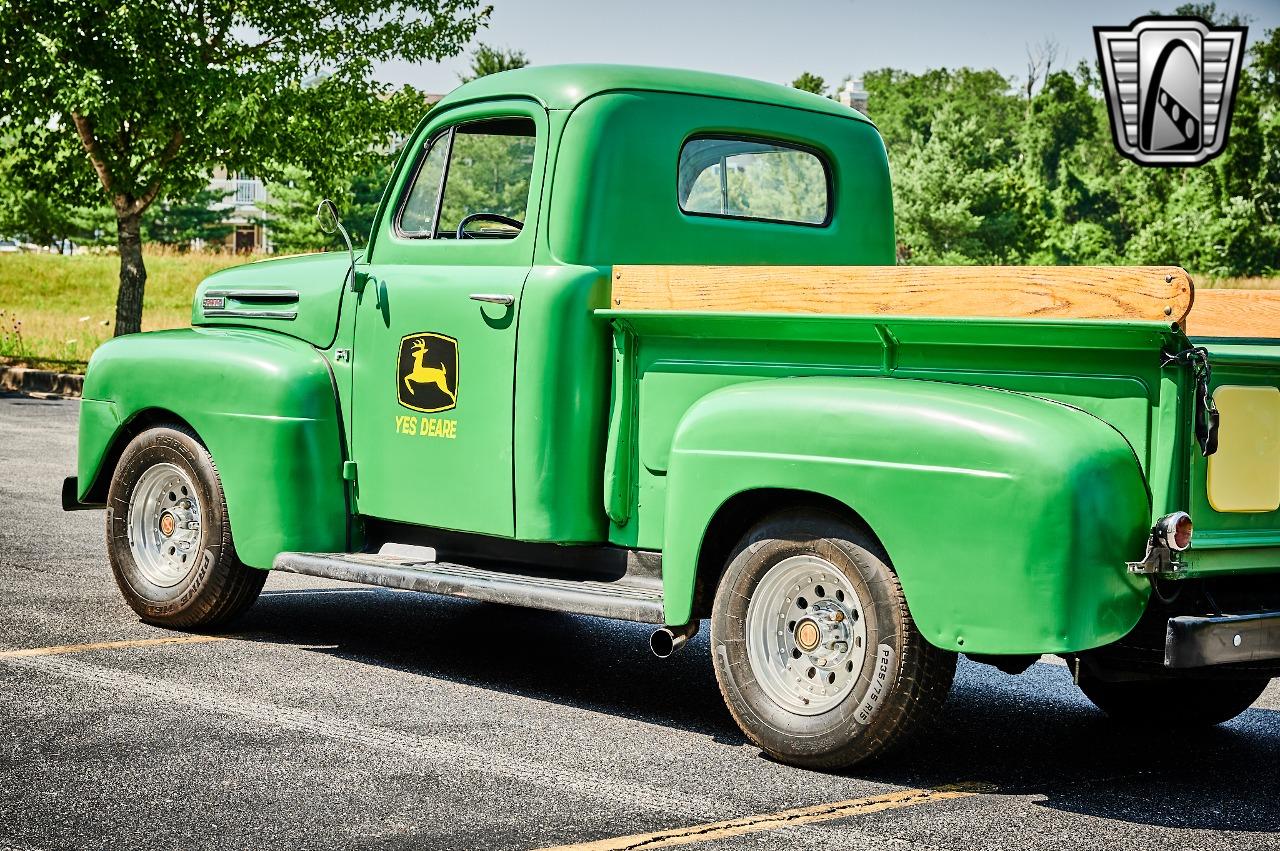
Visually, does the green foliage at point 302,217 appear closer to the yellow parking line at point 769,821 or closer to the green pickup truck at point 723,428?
the green pickup truck at point 723,428

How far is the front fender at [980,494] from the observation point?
4344 mm

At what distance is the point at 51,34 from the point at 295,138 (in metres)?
3.29

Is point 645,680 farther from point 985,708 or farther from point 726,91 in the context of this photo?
point 726,91

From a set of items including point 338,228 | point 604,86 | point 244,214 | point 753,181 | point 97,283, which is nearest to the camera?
point 604,86

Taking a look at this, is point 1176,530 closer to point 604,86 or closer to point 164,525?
point 604,86

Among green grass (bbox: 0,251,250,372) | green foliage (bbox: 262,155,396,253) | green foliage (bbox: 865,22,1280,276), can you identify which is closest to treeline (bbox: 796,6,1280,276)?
green foliage (bbox: 865,22,1280,276)

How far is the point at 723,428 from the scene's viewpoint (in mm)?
5051

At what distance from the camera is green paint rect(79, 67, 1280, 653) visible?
173 inches

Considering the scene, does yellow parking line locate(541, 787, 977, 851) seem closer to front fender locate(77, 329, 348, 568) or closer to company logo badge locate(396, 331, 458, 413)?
company logo badge locate(396, 331, 458, 413)

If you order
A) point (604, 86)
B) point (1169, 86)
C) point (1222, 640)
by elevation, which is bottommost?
point (1222, 640)

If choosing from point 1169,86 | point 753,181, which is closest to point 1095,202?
point 1169,86

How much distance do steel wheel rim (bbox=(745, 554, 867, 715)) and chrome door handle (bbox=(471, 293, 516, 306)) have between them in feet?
4.85

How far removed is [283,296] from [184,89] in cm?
1366

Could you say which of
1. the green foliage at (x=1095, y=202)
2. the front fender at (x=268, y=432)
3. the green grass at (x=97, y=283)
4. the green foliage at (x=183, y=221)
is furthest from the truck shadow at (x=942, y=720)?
the green foliage at (x=183, y=221)
